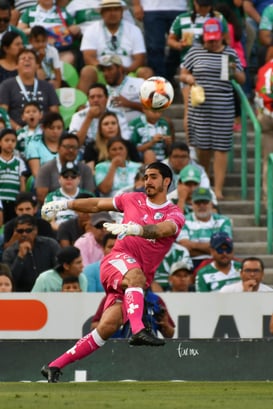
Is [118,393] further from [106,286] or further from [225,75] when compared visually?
[225,75]

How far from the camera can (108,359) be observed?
42.2 ft

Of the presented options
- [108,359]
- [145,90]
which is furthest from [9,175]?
[108,359]

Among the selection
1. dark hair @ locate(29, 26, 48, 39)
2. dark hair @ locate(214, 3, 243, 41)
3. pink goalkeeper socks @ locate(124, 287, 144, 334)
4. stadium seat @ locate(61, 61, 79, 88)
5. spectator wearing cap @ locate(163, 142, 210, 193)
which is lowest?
pink goalkeeper socks @ locate(124, 287, 144, 334)

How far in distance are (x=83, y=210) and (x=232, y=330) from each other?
9.45 feet

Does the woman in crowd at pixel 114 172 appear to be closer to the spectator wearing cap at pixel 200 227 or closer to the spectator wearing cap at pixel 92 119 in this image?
the spectator wearing cap at pixel 92 119

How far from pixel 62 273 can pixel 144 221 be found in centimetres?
324

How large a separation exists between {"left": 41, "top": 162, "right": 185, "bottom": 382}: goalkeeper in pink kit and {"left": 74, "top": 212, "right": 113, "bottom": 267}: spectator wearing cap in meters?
3.77

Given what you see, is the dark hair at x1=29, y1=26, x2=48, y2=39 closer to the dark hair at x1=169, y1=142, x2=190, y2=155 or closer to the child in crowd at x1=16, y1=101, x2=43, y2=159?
the child in crowd at x1=16, y1=101, x2=43, y2=159

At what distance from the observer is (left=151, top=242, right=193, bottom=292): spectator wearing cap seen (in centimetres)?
1627

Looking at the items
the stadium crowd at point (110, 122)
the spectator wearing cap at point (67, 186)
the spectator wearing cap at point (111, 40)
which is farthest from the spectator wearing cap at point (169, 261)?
the spectator wearing cap at point (111, 40)

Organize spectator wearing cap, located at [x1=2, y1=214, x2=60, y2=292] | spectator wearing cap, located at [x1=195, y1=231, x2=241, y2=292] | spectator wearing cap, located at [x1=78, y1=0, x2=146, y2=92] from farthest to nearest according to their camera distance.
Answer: spectator wearing cap, located at [x1=78, y1=0, x2=146, y2=92]
spectator wearing cap, located at [x1=195, y1=231, x2=241, y2=292]
spectator wearing cap, located at [x1=2, y1=214, x2=60, y2=292]

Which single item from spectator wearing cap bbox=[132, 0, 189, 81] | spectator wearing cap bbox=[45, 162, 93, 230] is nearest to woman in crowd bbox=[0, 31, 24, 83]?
spectator wearing cap bbox=[132, 0, 189, 81]

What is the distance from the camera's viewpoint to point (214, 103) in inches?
706

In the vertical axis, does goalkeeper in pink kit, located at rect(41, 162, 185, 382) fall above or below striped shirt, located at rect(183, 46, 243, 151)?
below
